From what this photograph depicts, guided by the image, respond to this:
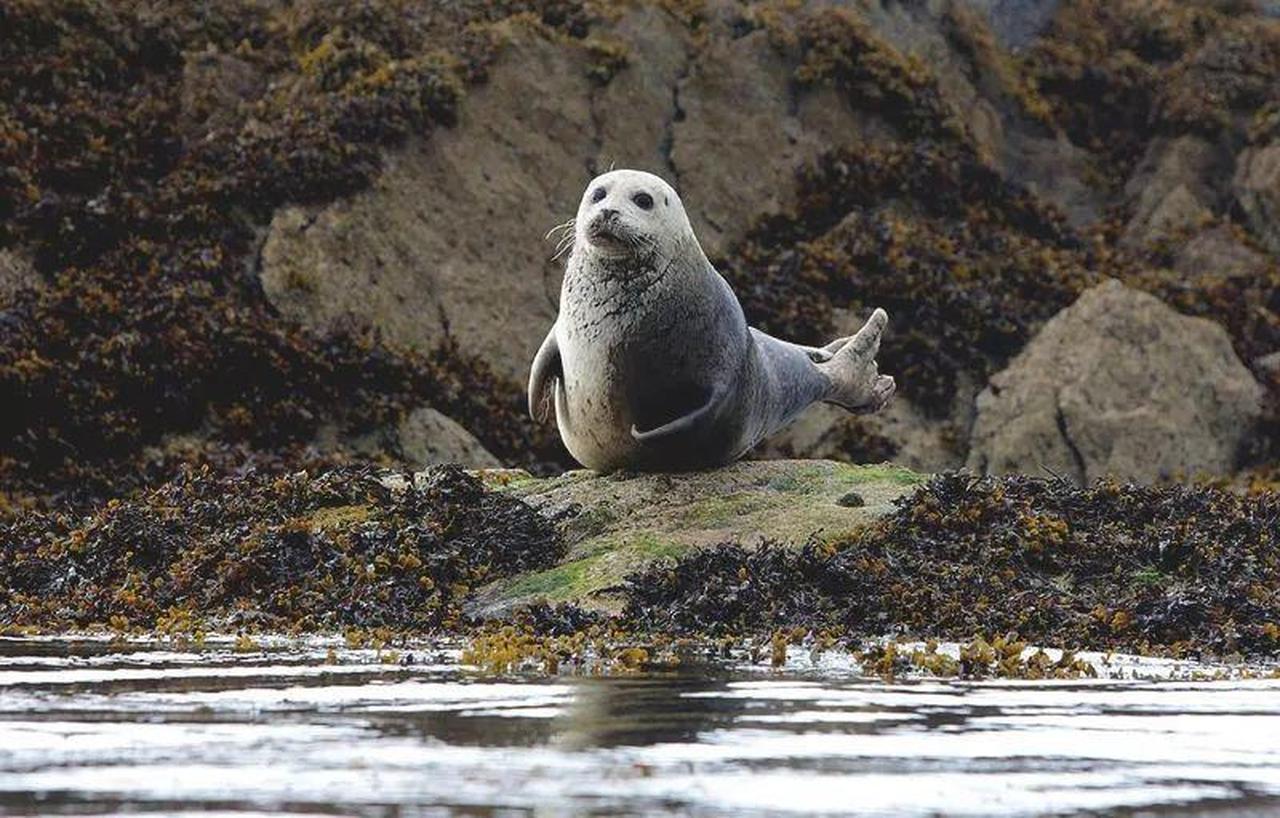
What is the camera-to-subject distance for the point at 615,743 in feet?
14.1

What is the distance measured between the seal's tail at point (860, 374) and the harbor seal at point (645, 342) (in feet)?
6.10

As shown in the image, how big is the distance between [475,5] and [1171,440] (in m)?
7.25

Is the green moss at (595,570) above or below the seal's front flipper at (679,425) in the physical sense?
below

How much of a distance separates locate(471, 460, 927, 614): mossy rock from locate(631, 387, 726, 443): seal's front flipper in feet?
0.79

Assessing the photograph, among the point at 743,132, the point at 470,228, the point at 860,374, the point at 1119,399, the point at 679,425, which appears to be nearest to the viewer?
the point at 679,425

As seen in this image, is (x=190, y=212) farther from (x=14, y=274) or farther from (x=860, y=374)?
(x=860, y=374)

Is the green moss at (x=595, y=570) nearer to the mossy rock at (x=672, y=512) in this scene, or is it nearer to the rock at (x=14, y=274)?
the mossy rock at (x=672, y=512)

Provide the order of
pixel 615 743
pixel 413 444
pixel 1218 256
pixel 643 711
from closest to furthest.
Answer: pixel 615 743
pixel 643 711
pixel 413 444
pixel 1218 256

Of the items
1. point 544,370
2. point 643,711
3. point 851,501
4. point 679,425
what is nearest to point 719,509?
point 679,425

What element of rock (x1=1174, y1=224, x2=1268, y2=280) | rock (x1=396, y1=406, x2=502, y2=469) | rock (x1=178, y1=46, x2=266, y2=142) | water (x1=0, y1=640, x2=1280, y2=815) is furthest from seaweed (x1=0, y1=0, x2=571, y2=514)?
water (x1=0, y1=640, x2=1280, y2=815)

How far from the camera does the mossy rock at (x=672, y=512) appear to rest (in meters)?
8.05

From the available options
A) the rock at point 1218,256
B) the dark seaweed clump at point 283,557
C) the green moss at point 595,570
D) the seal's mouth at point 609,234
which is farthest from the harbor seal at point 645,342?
the rock at point 1218,256

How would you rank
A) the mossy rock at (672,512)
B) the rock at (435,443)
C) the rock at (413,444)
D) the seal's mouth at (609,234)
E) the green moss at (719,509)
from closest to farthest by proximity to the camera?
the mossy rock at (672,512) → the green moss at (719,509) → the seal's mouth at (609,234) → the rock at (413,444) → the rock at (435,443)

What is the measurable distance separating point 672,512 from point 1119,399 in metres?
7.24
